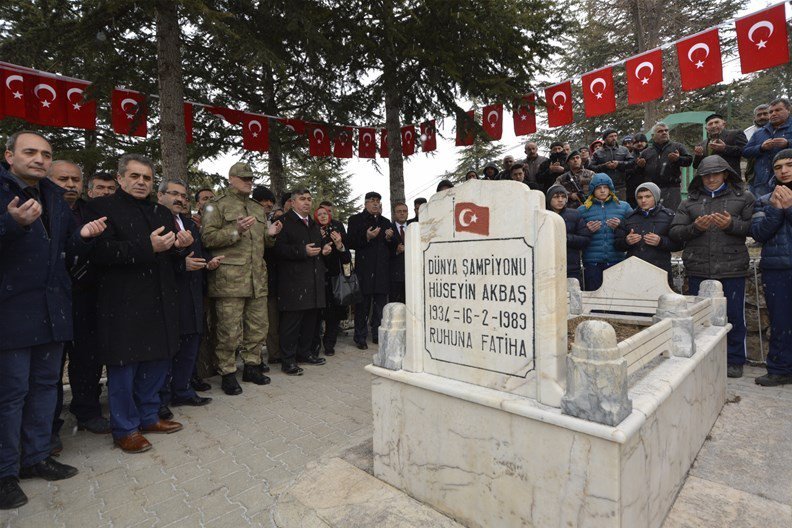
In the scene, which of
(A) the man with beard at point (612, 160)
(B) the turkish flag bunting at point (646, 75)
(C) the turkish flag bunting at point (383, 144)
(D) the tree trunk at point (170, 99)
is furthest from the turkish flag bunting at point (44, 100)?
(B) the turkish flag bunting at point (646, 75)

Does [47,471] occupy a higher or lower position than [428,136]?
lower

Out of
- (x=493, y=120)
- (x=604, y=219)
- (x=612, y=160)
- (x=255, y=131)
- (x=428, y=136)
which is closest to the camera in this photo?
(x=604, y=219)

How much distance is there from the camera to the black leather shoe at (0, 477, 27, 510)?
2352 mm

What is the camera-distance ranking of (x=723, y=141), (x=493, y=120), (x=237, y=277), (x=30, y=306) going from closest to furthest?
(x=30, y=306)
(x=237, y=277)
(x=723, y=141)
(x=493, y=120)

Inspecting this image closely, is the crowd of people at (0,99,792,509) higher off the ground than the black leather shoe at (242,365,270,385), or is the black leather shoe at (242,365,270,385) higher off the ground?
the crowd of people at (0,99,792,509)

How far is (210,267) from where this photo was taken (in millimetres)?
4203

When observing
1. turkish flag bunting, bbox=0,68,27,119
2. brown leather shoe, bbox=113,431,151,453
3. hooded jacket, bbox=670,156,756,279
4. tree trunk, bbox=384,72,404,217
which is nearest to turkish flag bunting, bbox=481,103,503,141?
Result: tree trunk, bbox=384,72,404,217

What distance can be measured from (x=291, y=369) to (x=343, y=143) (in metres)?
7.64

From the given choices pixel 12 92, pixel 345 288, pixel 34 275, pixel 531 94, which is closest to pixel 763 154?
pixel 531 94

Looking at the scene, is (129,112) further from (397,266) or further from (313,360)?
(313,360)

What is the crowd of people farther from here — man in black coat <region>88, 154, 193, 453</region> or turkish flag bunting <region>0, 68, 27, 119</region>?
turkish flag bunting <region>0, 68, 27, 119</region>

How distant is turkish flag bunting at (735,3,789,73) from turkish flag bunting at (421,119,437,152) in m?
6.27

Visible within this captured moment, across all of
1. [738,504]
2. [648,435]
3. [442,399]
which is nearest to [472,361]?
[442,399]

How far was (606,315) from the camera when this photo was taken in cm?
398
